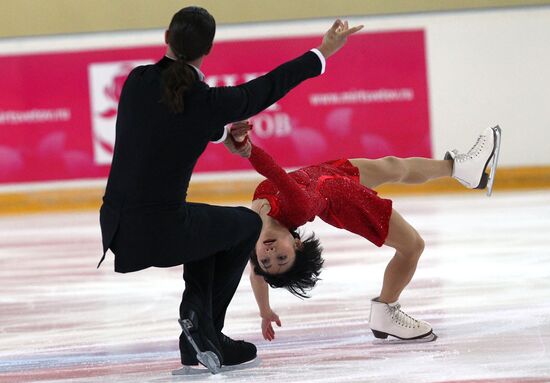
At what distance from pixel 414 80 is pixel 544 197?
187cm

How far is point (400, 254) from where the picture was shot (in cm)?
362

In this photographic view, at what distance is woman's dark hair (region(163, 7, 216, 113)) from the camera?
273 centimetres

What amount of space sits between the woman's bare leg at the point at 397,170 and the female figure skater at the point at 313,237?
27 millimetres

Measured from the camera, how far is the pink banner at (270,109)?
966 centimetres

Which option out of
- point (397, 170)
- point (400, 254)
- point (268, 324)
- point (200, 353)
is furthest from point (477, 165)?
→ point (200, 353)

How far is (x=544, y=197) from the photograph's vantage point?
852 cm

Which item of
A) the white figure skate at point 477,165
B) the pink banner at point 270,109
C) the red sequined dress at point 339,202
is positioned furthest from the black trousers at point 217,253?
the pink banner at point 270,109

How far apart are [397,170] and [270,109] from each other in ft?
18.8

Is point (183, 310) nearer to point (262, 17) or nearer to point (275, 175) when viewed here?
point (275, 175)

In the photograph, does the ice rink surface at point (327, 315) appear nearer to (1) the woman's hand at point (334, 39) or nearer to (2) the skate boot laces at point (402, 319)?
(2) the skate boot laces at point (402, 319)

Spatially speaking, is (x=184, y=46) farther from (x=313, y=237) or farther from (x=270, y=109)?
(x=270, y=109)

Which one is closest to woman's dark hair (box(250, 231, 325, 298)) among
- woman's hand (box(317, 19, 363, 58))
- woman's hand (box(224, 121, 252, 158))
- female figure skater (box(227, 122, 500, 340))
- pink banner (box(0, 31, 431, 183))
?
female figure skater (box(227, 122, 500, 340))

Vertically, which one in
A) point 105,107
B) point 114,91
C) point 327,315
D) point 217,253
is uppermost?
point 114,91

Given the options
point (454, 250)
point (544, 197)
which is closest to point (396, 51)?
point (544, 197)
